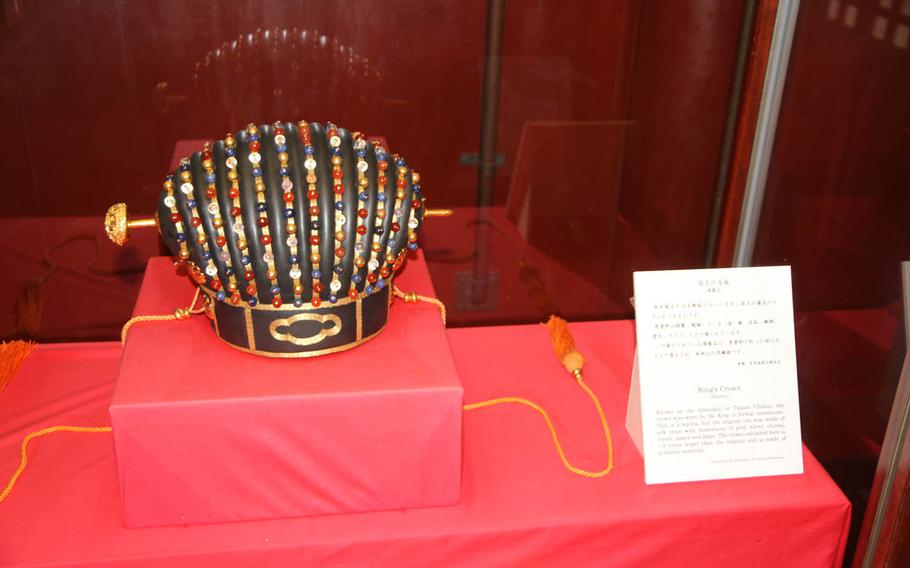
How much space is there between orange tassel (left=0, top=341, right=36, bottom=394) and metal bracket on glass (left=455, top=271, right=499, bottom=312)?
740 mm

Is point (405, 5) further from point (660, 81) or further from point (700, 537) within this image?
point (700, 537)

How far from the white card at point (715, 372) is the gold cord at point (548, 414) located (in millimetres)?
67

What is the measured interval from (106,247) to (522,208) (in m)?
0.76

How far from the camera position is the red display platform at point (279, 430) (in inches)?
37.3

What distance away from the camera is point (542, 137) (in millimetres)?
1586

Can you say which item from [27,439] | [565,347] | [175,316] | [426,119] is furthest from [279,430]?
[426,119]

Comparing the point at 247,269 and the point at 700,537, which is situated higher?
the point at 247,269

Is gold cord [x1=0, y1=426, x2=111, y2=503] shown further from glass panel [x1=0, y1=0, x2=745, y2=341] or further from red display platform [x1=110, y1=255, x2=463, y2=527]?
glass panel [x1=0, y1=0, x2=745, y2=341]

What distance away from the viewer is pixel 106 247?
4.98 feet

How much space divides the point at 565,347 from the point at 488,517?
382 millimetres

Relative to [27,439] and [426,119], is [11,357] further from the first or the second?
[426,119]

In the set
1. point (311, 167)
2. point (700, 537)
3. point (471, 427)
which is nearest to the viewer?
point (311, 167)

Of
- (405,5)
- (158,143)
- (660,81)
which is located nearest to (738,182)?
(660,81)

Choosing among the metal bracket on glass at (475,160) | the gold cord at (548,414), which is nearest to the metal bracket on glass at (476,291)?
the metal bracket on glass at (475,160)
